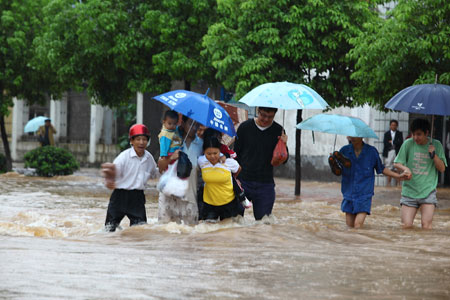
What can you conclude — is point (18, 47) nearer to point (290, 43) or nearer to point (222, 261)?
point (290, 43)

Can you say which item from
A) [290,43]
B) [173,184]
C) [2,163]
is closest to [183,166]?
[173,184]

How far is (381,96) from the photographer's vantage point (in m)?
15.8

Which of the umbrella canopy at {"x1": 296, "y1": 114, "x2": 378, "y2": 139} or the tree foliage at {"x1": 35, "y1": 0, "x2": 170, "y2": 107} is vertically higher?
the tree foliage at {"x1": 35, "y1": 0, "x2": 170, "y2": 107}

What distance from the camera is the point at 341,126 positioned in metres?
9.52

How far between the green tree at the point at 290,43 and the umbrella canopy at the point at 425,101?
22.0 ft

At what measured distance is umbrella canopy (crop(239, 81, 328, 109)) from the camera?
8.90 m

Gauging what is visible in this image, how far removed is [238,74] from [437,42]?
437 cm

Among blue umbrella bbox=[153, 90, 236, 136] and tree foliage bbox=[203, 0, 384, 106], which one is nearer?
blue umbrella bbox=[153, 90, 236, 136]

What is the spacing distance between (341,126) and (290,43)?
7.13 m

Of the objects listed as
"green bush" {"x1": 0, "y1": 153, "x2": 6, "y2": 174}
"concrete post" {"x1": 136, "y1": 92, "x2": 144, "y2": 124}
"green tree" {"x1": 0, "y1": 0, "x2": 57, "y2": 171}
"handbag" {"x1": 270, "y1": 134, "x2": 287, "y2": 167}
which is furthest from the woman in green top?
"concrete post" {"x1": 136, "y1": 92, "x2": 144, "y2": 124}

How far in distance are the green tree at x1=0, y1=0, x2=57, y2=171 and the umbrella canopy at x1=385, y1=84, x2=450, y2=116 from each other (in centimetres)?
1476

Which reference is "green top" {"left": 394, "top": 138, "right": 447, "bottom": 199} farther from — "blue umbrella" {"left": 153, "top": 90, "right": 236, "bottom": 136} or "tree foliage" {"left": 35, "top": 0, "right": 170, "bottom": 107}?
"tree foliage" {"left": 35, "top": 0, "right": 170, "bottom": 107}

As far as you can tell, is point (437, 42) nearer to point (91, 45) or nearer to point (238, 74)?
point (238, 74)

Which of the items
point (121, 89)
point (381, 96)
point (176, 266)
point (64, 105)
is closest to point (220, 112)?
point (176, 266)
